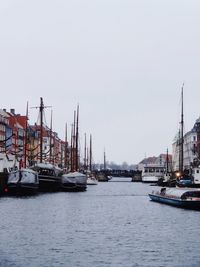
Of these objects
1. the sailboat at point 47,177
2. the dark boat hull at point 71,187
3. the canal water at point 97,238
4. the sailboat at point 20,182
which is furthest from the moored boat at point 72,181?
the canal water at point 97,238

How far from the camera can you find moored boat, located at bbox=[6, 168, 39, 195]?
86750 millimetres

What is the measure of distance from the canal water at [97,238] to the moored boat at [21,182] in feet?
79.4

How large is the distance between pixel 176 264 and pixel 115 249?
5480 millimetres

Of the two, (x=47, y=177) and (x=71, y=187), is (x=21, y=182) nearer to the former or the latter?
(x=47, y=177)

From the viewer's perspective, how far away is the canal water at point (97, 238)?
106ft

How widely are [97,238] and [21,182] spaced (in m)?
47.1

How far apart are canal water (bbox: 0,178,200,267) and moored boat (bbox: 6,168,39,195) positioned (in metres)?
24.2

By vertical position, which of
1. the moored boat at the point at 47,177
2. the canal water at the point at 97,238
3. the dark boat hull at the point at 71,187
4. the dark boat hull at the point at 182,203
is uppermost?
the moored boat at the point at 47,177

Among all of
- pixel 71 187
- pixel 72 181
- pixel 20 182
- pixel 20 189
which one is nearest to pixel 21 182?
pixel 20 182

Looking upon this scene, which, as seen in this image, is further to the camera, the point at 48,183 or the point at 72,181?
the point at 72,181

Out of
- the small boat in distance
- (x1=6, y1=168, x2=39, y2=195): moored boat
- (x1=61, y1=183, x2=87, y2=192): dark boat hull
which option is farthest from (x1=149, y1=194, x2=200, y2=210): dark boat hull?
(x1=61, y1=183, x2=87, y2=192): dark boat hull

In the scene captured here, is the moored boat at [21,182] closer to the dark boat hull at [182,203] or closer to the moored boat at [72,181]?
the moored boat at [72,181]

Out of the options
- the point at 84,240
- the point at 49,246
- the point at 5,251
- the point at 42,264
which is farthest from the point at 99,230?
the point at 42,264

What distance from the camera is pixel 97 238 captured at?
40625 mm
